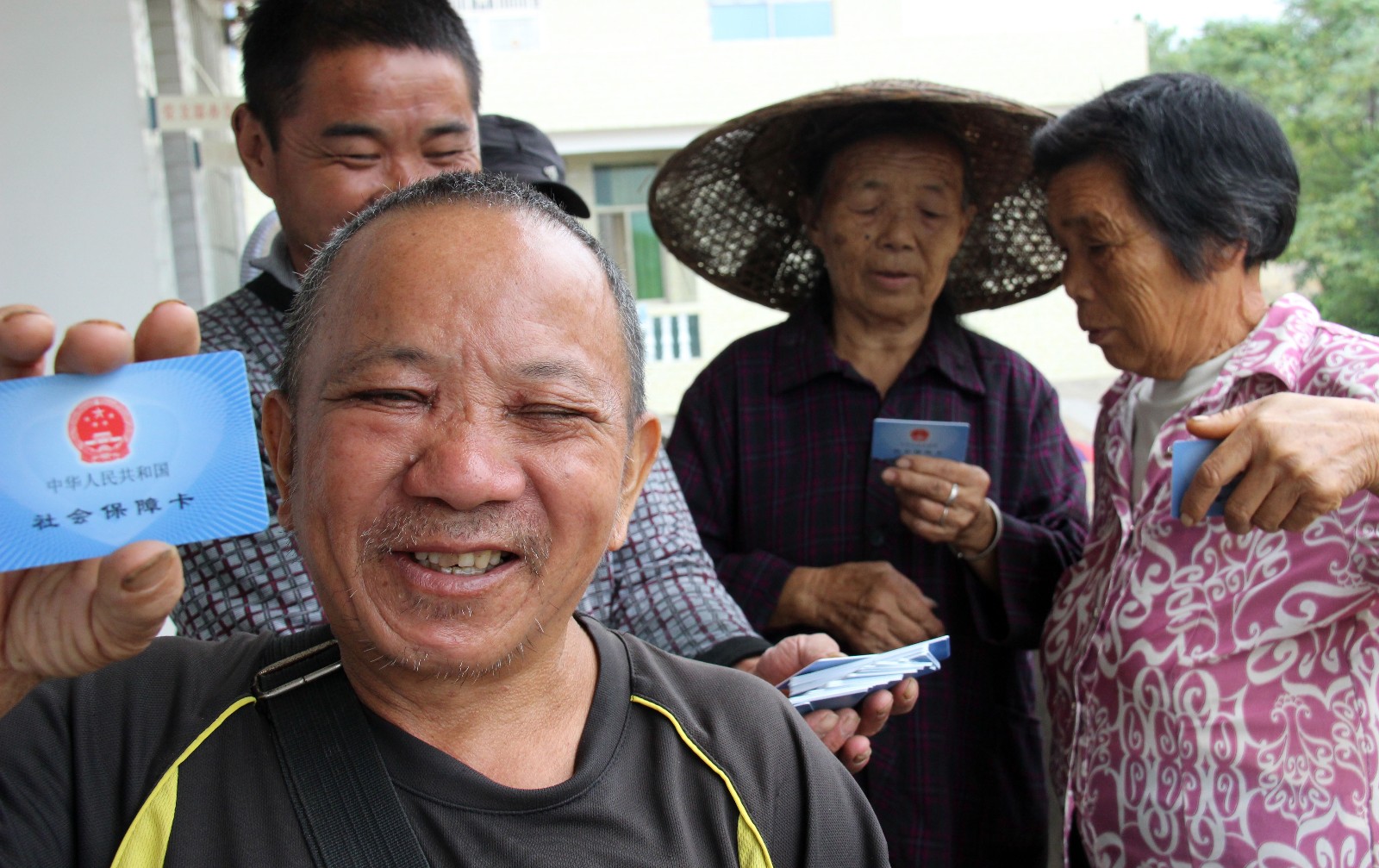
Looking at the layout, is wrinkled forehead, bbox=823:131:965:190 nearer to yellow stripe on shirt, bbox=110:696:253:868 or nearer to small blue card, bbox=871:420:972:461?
small blue card, bbox=871:420:972:461

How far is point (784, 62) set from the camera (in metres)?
14.5

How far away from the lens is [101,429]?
1.11 m

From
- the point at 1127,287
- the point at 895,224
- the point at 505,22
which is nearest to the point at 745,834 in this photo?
the point at 1127,287

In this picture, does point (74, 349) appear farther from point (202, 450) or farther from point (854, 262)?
point (854, 262)

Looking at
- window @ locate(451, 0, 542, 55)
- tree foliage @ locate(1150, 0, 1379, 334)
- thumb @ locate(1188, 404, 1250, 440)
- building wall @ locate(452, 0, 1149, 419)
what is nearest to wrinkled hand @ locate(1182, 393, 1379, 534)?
thumb @ locate(1188, 404, 1250, 440)

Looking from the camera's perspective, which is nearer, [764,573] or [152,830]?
[152,830]

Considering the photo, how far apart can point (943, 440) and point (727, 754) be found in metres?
1.29

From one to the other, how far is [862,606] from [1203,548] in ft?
2.51

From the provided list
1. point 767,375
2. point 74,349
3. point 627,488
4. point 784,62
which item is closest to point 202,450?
point 74,349

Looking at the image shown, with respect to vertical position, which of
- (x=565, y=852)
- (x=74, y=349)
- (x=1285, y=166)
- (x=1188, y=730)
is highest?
(x=1285, y=166)

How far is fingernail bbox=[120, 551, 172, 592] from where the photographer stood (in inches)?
41.1

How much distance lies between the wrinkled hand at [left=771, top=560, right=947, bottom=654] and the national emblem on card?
1724mm

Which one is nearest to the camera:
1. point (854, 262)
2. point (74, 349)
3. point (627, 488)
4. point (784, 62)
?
point (74, 349)

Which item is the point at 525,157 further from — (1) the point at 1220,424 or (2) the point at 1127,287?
(1) the point at 1220,424
